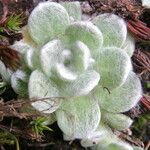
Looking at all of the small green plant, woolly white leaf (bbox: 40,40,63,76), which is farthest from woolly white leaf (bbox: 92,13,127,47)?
the small green plant

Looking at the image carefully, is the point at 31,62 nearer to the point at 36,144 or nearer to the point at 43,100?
the point at 43,100

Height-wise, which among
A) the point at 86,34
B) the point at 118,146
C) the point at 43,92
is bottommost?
the point at 118,146

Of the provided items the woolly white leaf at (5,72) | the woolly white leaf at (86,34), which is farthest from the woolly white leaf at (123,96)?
the woolly white leaf at (5,72)

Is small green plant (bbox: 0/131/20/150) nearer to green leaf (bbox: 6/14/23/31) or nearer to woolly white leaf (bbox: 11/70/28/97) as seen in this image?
woolly white leaf (bbox: 11/70/28/97)

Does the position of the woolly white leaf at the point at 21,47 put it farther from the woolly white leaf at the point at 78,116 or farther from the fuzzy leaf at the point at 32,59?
the woolly white leaf at the point at 78,116

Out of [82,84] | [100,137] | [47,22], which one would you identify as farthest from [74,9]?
[100,137]

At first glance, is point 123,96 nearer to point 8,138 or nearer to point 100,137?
point 100,137

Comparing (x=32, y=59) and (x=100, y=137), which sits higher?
(x=32, y=59)
